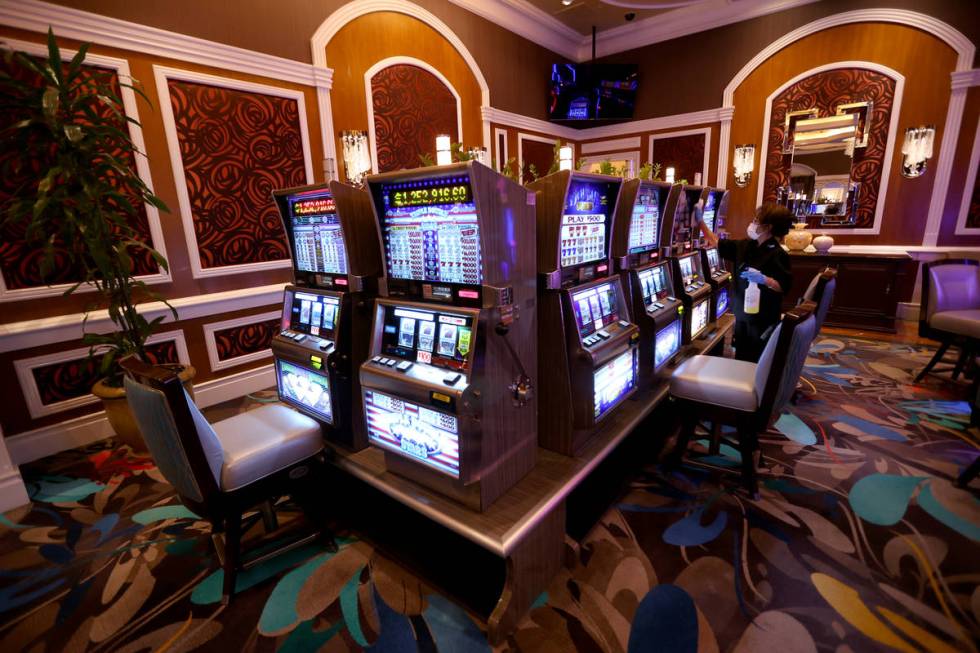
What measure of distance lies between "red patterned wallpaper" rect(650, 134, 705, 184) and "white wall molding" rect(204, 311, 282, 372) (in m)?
6.67

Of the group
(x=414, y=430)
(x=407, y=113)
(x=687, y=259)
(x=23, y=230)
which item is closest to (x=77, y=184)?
(x=23, y=230)

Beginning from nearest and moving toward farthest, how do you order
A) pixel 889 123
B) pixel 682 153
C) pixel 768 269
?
pixel 768 269 < pixel 889 123 < pixel 682 153

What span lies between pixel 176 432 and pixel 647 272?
288 cm

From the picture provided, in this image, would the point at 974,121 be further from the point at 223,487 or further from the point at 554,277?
the point at 223,487

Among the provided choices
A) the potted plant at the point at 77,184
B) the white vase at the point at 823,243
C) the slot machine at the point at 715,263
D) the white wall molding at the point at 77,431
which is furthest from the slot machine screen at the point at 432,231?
the white vase at the point at 823,243

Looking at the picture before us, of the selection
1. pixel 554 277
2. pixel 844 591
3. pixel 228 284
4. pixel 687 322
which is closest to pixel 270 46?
pixel 228 284

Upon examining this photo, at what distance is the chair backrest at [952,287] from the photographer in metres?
4.10

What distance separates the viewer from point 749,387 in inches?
101

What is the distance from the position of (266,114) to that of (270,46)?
626 mm

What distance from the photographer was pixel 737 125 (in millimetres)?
7215

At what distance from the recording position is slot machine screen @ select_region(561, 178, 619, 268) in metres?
2.26

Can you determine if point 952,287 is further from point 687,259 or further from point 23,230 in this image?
point 23,230

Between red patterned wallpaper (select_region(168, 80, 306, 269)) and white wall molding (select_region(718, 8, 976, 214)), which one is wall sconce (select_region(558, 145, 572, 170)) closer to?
red patterned wallpaper (select_region(168, 80, 306, 269))

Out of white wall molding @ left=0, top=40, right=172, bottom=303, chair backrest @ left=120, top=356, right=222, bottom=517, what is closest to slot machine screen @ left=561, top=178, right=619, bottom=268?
chair backrest @ left=120, top=356, right=222, bottom=517
